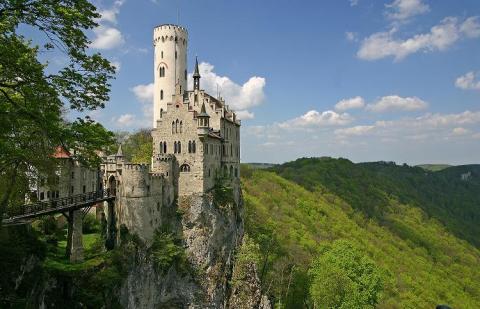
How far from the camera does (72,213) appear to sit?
38250mm

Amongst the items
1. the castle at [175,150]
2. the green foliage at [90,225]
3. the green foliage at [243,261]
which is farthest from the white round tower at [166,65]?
the green foliage at [243,261]

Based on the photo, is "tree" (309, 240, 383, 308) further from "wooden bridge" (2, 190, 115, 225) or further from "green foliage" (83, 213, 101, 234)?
"wooden bridge" (2, 190, 115, 225)

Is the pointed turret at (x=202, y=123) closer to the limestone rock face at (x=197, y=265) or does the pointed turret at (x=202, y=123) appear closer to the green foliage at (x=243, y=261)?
the limestone rock face at (x=197, y=265)

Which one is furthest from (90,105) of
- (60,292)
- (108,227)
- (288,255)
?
Result: (288,255)

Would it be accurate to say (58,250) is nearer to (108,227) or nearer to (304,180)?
(108,227)

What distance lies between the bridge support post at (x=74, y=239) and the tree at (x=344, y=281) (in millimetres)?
39145

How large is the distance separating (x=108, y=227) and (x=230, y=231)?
1939 cm

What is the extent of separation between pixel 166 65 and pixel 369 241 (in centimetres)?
8570

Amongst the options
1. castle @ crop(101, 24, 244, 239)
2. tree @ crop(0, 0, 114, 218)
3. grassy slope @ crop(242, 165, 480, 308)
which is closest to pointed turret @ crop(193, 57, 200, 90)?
castle @ crop(101, 24, 244, 239)

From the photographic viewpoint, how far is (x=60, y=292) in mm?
33250

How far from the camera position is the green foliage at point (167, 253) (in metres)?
48.2

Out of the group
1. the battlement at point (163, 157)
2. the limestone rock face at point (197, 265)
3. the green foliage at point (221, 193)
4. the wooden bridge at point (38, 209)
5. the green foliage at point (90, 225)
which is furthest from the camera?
the green foliage at point (221, 193)

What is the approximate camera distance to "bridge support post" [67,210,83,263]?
3755 cm

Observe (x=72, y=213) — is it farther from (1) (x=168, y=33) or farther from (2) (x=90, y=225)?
(1) (x=168, y=33)
